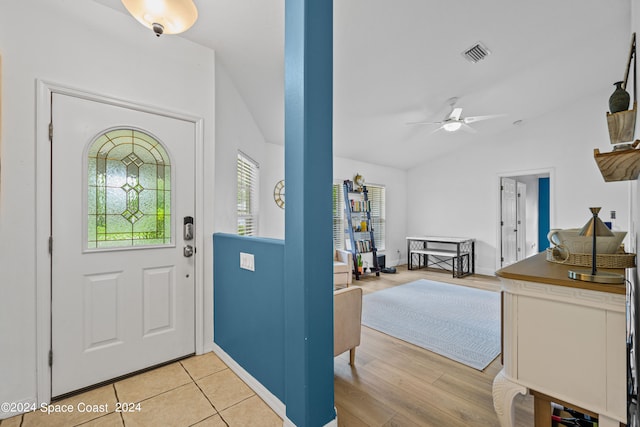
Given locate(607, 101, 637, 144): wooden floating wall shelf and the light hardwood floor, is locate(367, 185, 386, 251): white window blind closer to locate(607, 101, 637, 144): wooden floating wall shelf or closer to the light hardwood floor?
the light hardwood floor

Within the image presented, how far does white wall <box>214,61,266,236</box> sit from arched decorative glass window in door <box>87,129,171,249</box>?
45 cm

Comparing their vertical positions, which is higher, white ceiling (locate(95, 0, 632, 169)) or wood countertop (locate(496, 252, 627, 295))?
white ceiling (locate(95, 0, 632, 169))

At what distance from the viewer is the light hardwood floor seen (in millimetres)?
1630

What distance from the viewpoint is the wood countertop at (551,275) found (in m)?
1.04

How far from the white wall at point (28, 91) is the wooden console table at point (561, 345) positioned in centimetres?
268

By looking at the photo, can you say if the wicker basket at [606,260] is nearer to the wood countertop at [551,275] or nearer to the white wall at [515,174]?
the wood countertop at [551,275]

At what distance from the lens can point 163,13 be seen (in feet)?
5.03

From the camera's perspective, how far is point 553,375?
1.15 metres

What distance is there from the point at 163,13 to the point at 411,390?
2851mm

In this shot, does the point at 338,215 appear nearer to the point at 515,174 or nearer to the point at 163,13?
the point at 515,174

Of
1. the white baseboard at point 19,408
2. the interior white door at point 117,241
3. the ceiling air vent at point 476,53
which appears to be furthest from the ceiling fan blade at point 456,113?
the white baseboard at point 19,408

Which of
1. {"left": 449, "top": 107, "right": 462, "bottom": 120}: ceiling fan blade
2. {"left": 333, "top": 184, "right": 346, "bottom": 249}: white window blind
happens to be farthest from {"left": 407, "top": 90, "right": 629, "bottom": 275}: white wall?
{"left": 333, "top": 184, "right": 346, "bottom": 249}: white window blind

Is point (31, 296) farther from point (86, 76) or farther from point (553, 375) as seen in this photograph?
point (553, 375)

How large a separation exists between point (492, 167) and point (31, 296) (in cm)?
686
